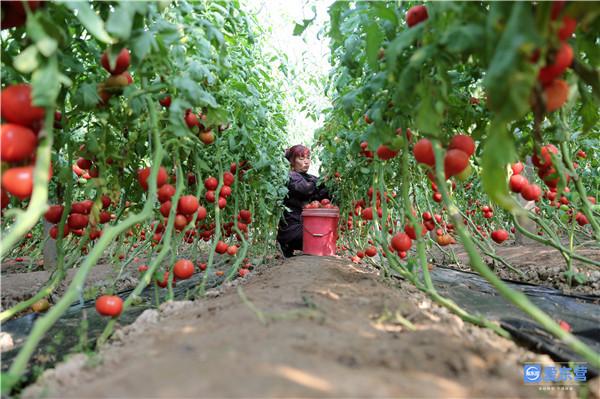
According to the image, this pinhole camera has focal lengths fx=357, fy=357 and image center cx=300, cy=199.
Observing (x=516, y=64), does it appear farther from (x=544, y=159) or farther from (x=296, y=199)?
(x=296, y=199)

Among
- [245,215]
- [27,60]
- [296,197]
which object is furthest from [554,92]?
[296,197]

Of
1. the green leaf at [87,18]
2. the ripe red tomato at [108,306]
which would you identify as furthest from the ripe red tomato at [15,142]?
the ripe red tomato at [108,306]

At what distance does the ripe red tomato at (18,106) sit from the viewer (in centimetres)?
104

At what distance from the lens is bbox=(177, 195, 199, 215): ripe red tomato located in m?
1.88

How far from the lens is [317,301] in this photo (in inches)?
61.1

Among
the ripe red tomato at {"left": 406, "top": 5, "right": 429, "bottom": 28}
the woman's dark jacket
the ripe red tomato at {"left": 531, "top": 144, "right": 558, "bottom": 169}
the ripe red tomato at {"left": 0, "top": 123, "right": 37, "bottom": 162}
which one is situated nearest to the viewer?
the ripe red tomato at {"left": 0, "top": 123, "right": 37, "bottom": 162}

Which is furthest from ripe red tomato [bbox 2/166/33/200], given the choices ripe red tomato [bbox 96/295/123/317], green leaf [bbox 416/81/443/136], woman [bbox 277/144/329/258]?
woman [bbox 277/144/329/258]

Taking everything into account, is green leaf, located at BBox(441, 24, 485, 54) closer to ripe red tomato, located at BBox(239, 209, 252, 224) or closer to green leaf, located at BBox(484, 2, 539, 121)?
green leaf, located at BBox(484, 2, 539, 121)

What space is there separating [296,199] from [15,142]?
158 inches

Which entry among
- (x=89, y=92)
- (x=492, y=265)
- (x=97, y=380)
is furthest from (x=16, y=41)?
(x=492, y=265)

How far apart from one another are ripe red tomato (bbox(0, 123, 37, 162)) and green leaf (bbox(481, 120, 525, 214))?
1295mm

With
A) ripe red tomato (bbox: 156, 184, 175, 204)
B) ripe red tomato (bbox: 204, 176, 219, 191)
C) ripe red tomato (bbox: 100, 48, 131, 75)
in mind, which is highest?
ripe red tomato (bbox: 100, 48, 131, 75)

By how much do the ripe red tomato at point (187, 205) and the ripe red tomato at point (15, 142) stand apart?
835 mm

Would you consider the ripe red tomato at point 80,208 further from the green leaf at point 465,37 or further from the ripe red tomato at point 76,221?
the green leaf at point 465,37
